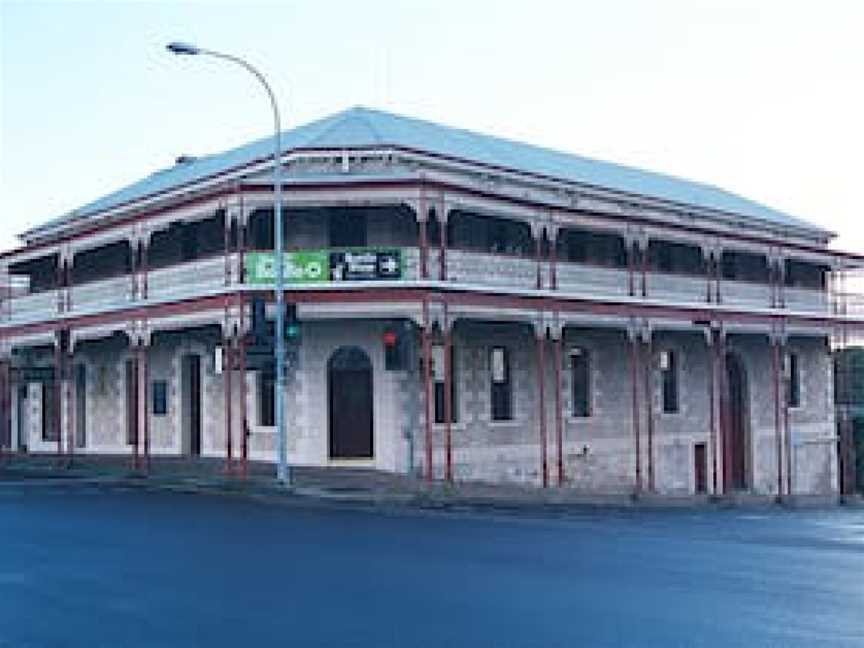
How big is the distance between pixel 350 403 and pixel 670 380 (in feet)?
42.1

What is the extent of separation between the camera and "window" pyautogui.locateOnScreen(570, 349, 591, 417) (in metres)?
31.0

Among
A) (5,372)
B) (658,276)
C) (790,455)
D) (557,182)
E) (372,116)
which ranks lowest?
(790,455)

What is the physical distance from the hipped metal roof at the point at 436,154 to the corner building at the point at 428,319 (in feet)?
0.56

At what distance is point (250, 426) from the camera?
27.1 meters

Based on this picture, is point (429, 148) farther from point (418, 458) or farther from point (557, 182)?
point (418, 458)

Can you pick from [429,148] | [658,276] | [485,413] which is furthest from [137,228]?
[658,276]

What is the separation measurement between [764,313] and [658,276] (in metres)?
4.87

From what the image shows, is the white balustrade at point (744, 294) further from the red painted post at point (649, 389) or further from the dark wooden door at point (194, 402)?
the dark wooden door at point (194, 402)

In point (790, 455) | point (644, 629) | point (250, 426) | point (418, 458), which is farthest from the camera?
point (790, 455)

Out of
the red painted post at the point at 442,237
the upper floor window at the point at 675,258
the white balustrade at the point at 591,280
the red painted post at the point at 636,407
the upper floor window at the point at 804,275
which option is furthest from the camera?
the upper floor window at the point at 804,275

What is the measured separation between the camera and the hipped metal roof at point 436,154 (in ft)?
93.0

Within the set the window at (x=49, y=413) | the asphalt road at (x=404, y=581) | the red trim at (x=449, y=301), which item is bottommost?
the asphalt road at (x=404, y=581)

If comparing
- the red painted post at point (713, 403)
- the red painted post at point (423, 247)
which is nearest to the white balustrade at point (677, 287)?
the red painted post at point (713, 403)

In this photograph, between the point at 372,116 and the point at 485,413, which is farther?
the point at 372,116
